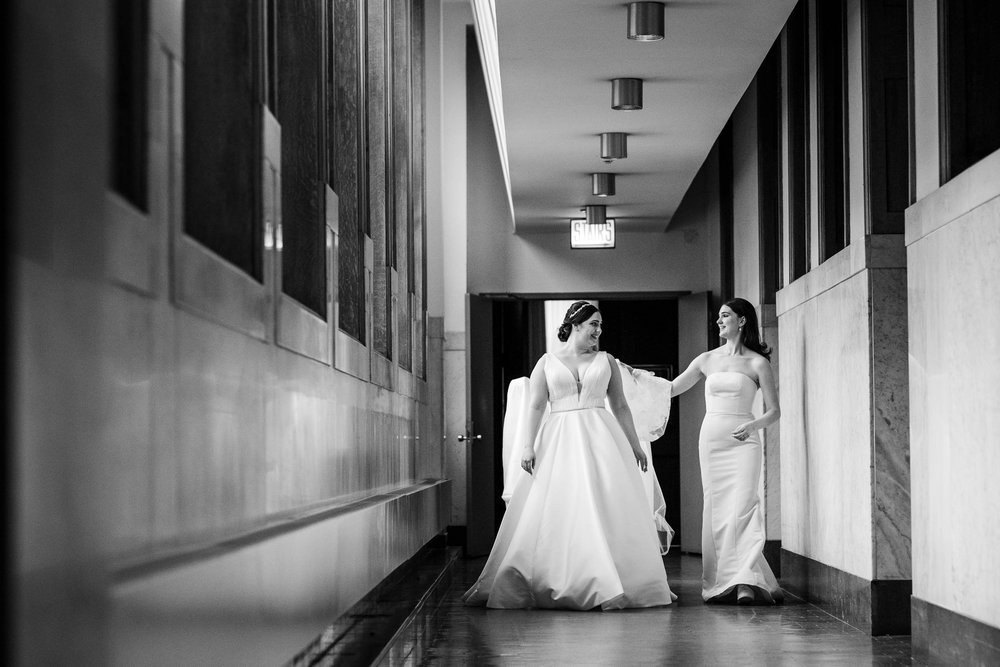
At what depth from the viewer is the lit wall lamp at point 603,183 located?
9.28 meters

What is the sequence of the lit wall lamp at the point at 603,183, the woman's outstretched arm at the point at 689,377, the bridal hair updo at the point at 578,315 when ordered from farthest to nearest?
the lit wall lamp at the point at 603,183, the woman's outstretched arm at the point at 689,377, the bridal hair updo at the point at 578,315

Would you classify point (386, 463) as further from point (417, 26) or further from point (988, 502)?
point (417, 26)

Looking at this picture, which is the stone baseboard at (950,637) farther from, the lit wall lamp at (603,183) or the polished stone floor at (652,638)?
the lit wall lamp at (603,183)

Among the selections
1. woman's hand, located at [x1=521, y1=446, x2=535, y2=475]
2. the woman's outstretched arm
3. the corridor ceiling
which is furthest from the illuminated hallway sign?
woman's hand, located at [x1=521, y1=446, x2=535, y2=475]

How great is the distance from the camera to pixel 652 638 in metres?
5.86

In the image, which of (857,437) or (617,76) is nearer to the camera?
(857,437)

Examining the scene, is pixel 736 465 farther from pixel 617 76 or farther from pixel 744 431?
pixel 617 76

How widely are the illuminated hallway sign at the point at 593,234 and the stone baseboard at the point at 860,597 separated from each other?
3.87 m

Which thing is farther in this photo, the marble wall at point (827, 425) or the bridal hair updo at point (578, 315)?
the bridal hair updo at point (578, 315)

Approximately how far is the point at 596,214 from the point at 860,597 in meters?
5.23

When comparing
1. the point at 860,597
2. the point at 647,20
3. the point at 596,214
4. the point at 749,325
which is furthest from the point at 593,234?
the point at 647,20

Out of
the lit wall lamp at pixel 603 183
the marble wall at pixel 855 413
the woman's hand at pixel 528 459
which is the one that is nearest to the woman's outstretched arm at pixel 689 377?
the marble wall at pixel 855 413

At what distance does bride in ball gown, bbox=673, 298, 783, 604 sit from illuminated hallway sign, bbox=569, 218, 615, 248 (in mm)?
2723

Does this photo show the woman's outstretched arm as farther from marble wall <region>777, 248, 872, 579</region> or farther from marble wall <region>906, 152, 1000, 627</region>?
marble wall <region>906, 152, 1000, 627</region>
